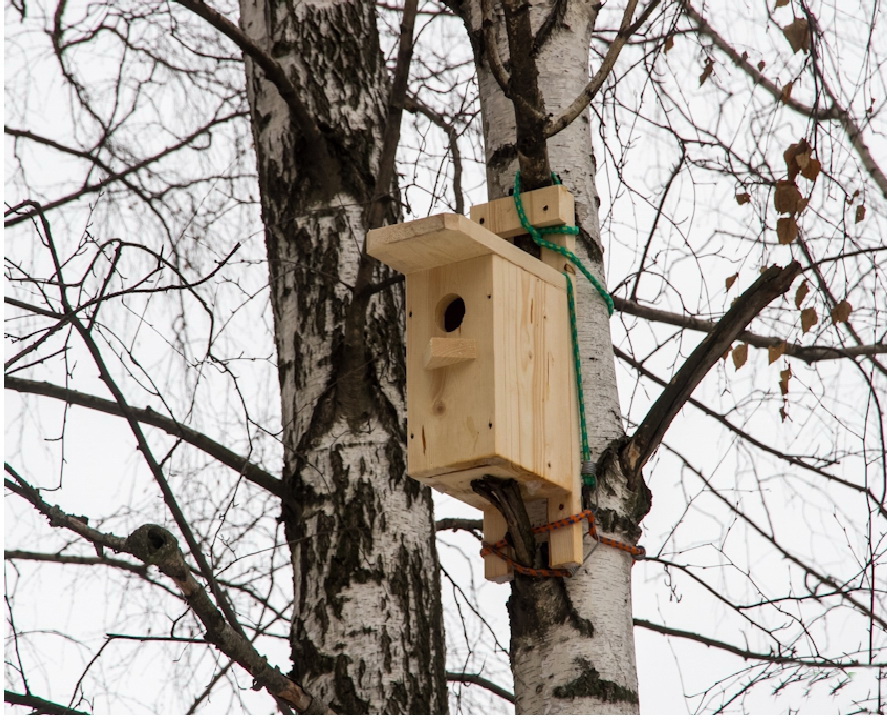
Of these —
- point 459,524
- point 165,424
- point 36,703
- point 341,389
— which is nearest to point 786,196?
point 341,389

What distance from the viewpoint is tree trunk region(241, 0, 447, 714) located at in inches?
111

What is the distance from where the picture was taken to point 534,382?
254cm

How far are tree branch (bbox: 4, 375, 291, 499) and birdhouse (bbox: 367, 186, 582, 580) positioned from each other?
496 mm

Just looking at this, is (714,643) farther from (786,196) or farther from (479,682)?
(786,196)

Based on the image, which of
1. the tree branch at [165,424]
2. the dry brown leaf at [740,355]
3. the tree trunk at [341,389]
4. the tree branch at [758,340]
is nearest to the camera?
the tree trunk at [341,389]

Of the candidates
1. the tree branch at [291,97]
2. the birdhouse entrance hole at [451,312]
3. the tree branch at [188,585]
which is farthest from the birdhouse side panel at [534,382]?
the tree branch at [291,97]

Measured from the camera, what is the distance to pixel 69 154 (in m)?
3.41

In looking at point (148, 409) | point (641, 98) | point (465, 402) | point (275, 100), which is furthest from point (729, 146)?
point (148, 409)

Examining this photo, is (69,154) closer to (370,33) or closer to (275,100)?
(275,100)

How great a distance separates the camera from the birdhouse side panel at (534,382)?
97.0 inches

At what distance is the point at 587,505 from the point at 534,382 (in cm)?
25

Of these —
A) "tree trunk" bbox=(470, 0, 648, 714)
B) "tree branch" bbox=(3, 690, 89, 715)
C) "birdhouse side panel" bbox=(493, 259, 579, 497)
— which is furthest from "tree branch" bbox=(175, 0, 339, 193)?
"tree branch" bbox=(3, 690, 89, 715)

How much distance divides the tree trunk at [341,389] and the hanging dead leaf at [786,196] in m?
0.88

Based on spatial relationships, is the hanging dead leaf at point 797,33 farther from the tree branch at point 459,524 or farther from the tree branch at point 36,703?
the tree branch at point 36,703
